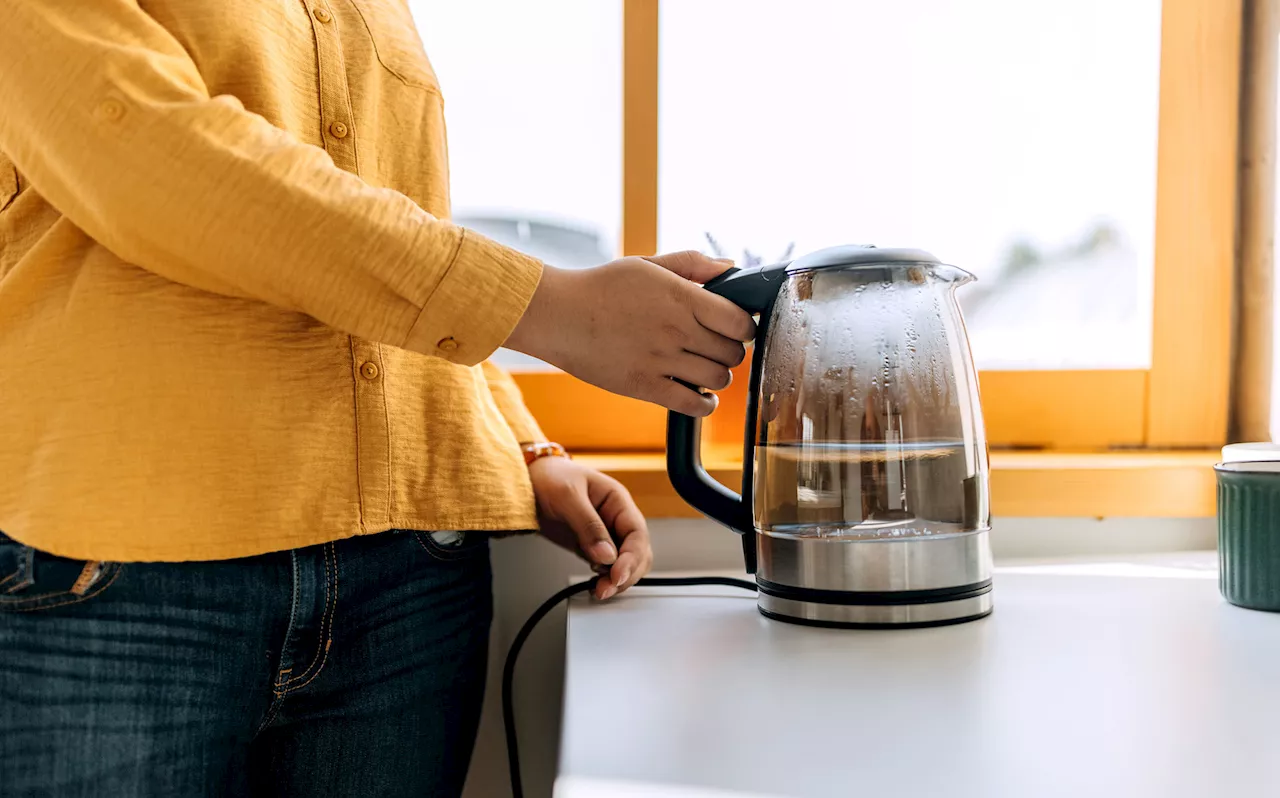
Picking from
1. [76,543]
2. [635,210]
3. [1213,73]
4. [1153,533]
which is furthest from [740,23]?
[76,543]

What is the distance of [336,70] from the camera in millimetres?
658

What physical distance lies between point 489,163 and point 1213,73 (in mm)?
860

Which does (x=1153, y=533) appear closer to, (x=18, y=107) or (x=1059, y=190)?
(x=1059, y=190)

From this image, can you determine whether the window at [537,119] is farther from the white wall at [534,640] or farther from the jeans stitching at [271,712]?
the jeans stitching at [271,712]

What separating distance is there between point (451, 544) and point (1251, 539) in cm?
60

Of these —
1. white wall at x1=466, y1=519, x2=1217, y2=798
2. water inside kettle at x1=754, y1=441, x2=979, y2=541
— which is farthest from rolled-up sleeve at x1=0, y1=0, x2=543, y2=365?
white wall at x1=466, y1=519, x2=1217, y2=798

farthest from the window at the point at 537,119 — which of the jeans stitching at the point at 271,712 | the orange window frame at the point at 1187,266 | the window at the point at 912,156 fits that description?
the jeans stitching at the point at 271,712

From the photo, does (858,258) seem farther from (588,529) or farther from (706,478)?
(588,529)

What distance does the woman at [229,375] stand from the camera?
0.52 metres

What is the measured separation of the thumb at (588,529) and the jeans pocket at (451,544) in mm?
73

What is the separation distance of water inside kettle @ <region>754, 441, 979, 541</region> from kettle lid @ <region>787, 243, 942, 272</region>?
13 centimetres

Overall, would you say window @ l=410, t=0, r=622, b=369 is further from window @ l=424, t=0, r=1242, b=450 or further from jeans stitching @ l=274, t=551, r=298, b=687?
jeans stitching @ l=274, t=551, r=298, b=687

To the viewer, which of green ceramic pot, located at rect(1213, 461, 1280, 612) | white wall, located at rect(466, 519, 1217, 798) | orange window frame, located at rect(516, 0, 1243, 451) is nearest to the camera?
green ceramic pot, located at rect(1213, 461, 1280, 612)

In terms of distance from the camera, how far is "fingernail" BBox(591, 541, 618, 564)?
77 centimetres
